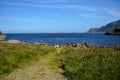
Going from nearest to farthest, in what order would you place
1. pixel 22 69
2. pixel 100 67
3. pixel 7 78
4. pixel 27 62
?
pixel 7 78
pixel 100 67
pixel 22 69
pixel 27 62

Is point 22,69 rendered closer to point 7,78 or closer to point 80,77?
point 7,78

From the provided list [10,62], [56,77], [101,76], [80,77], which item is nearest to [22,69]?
[10,62]

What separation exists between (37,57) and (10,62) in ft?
21.4

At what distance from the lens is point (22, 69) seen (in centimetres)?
2123

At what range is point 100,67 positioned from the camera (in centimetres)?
1911

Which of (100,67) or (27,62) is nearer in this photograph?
(100,67)

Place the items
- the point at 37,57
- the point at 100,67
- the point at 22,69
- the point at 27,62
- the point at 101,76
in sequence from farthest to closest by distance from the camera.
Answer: the point at 37,57, the point at 27,62, the point at 22,69, the point at 100,67, the point at 101,76

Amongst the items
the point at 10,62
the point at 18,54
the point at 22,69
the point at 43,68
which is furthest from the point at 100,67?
the point at 18,54

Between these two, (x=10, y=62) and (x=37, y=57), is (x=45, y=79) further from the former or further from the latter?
(x=37, y=57)

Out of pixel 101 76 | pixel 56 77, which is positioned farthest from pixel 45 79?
pixel 101 76

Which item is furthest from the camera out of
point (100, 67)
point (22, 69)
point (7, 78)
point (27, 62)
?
point (27, 62)

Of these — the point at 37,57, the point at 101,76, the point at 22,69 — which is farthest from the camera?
the point at 37,57

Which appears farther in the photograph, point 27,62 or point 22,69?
point 27,62

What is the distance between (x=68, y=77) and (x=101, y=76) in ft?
8.95
